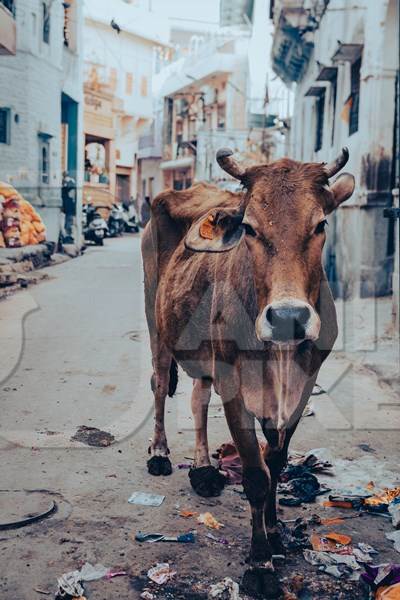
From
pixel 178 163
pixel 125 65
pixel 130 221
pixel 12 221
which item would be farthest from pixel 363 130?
pixel 125 65

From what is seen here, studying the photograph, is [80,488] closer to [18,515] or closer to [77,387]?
[18,515]

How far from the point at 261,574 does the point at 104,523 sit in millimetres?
975

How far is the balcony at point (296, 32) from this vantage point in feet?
57.9

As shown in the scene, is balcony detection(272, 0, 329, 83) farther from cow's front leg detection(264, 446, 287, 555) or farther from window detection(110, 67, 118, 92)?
window detection(110, 67, 118, 92)

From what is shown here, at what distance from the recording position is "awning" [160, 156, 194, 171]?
4319 cm

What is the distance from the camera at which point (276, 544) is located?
3469 millimetres

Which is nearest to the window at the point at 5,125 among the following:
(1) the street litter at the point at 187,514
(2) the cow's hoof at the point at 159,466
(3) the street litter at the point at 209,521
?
(2) the cow's hoof at the point at 159,466

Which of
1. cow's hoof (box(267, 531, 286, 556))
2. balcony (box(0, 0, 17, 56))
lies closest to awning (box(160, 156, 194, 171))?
balcony (box(0, 0, 17, 56))

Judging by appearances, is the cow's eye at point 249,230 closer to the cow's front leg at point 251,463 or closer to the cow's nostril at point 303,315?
the cow's nostril at point 303,315

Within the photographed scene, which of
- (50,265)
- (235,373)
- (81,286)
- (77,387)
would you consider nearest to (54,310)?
(81,286)

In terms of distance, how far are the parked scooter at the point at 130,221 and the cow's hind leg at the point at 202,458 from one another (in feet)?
101

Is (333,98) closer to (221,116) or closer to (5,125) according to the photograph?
(5,125)

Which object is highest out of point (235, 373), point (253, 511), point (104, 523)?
point (235, 373)

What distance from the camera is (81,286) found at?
13.5 meters
